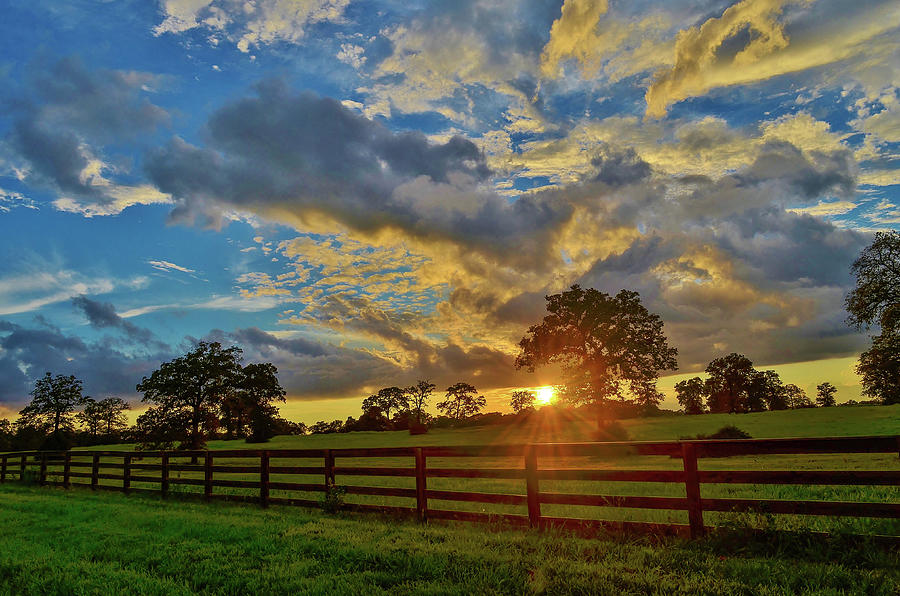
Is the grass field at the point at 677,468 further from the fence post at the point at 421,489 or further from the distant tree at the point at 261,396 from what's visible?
the distant tree at the point at 261,396

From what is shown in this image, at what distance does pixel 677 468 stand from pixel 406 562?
60.2 feet

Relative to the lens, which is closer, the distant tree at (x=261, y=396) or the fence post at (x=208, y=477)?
the fence post at (x=208, y=477)

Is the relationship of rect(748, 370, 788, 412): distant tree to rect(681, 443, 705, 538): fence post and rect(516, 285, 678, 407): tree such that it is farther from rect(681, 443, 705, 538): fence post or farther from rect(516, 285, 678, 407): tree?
rect(681, 443, 705, 538): fence post

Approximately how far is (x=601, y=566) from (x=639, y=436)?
47849 millimetres

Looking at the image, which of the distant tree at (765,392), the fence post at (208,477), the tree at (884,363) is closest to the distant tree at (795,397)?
the distant tree at (765,392)

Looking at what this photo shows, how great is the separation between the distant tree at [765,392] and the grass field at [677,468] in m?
24.1

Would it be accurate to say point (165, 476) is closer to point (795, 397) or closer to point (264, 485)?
point (264, 485)

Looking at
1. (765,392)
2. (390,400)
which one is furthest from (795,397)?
(390,400)

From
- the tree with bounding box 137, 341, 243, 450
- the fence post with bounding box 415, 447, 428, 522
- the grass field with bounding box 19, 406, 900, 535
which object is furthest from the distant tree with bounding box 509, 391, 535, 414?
the fence post with bounding box 415, 447, 428, 522

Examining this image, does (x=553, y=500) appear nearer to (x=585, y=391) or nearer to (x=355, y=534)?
(x=355, y=534)

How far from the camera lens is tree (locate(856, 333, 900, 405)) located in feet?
123

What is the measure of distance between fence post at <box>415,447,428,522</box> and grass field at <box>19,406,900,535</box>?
1233 mm

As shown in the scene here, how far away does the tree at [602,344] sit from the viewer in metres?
44.8

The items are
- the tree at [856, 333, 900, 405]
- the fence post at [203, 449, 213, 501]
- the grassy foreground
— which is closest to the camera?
the grassy foreground
